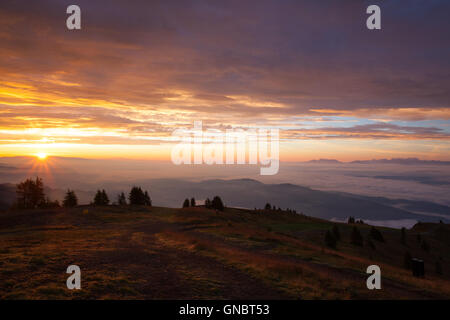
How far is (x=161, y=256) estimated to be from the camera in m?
21.2

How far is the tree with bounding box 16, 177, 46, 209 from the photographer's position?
252ft

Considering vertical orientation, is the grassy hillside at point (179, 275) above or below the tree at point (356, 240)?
above

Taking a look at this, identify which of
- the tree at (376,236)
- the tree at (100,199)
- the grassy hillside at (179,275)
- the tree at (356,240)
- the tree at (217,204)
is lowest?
the tree at (376,236)

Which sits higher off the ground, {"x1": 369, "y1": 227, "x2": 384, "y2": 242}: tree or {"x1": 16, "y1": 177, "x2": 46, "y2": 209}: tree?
{"x1": 16, "y1": 177, "x2": 46, "y2": 209}: tree

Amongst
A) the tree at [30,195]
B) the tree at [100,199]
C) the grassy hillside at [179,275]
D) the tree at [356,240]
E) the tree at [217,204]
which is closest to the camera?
the grassy hillside at [179,275]

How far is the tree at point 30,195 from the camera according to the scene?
3029 inches

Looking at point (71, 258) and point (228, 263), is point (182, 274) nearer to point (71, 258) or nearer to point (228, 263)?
point (228, 263)

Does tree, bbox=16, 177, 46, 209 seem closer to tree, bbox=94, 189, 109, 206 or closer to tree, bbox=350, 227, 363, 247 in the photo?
tree, bbox=94, 189, 109, 206

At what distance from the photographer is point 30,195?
256 feet

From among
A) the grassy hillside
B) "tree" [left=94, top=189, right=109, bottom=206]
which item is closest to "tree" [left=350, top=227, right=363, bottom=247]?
the grassy hillside

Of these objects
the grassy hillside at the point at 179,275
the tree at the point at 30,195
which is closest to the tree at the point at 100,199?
the tree at the point at 30,195

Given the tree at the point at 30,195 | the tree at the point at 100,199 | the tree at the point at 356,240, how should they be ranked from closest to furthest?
the tree at the point at 356,240 < the tree at the point at 30,195 < the tree at the point at 100,199

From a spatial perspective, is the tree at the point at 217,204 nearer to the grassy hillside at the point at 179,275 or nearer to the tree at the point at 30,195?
the tree at the point at 30,195
